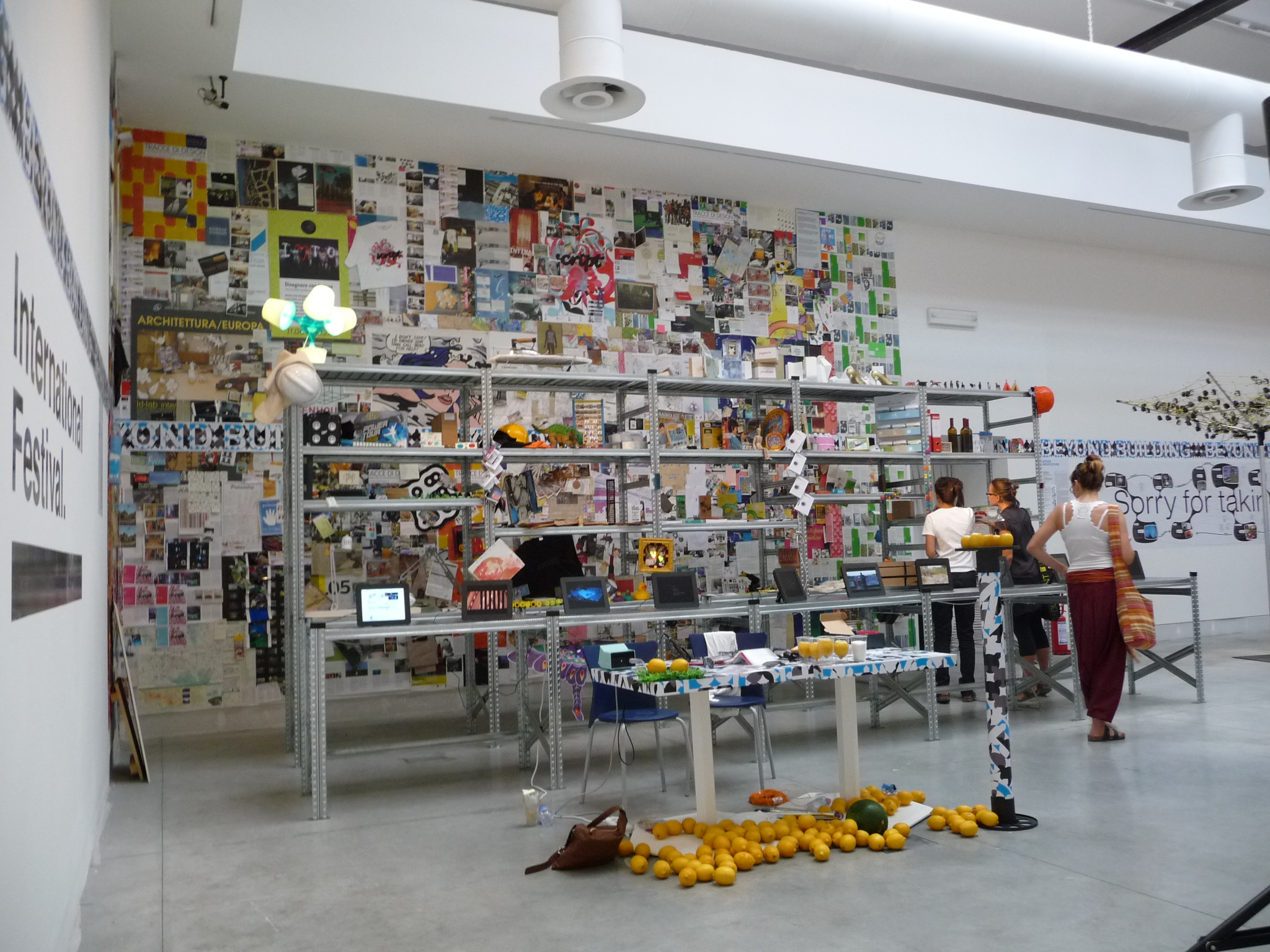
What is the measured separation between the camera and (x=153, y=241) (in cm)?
698

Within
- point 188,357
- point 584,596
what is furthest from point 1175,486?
point 188,357

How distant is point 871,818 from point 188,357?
5370mm

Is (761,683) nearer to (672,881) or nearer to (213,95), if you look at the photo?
(672,881)

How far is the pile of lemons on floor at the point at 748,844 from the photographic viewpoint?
3.68 meters

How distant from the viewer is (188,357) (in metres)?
7.01

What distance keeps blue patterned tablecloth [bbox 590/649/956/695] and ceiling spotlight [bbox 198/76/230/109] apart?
436cm

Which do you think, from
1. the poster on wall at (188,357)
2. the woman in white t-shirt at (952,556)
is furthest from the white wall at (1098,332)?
the poster on wall at (188,357)

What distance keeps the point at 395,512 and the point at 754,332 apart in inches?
137

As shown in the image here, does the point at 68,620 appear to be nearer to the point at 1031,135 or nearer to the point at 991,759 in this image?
the point at 991,759

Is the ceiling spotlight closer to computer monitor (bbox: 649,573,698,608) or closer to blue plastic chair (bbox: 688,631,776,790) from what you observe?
computer monitor (bbox: 649,573,698,608)

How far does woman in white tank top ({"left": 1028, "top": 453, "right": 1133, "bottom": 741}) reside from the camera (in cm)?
577

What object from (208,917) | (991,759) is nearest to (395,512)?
(208,917)

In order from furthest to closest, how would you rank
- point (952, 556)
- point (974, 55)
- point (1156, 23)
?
point (1156, 23)
point (952, 556)
point (974, 55)

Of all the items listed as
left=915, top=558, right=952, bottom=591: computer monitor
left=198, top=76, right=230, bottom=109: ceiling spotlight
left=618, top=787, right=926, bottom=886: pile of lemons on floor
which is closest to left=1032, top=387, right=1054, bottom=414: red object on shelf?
left=915, top=558, right=952, bottom=591: computer monitor
